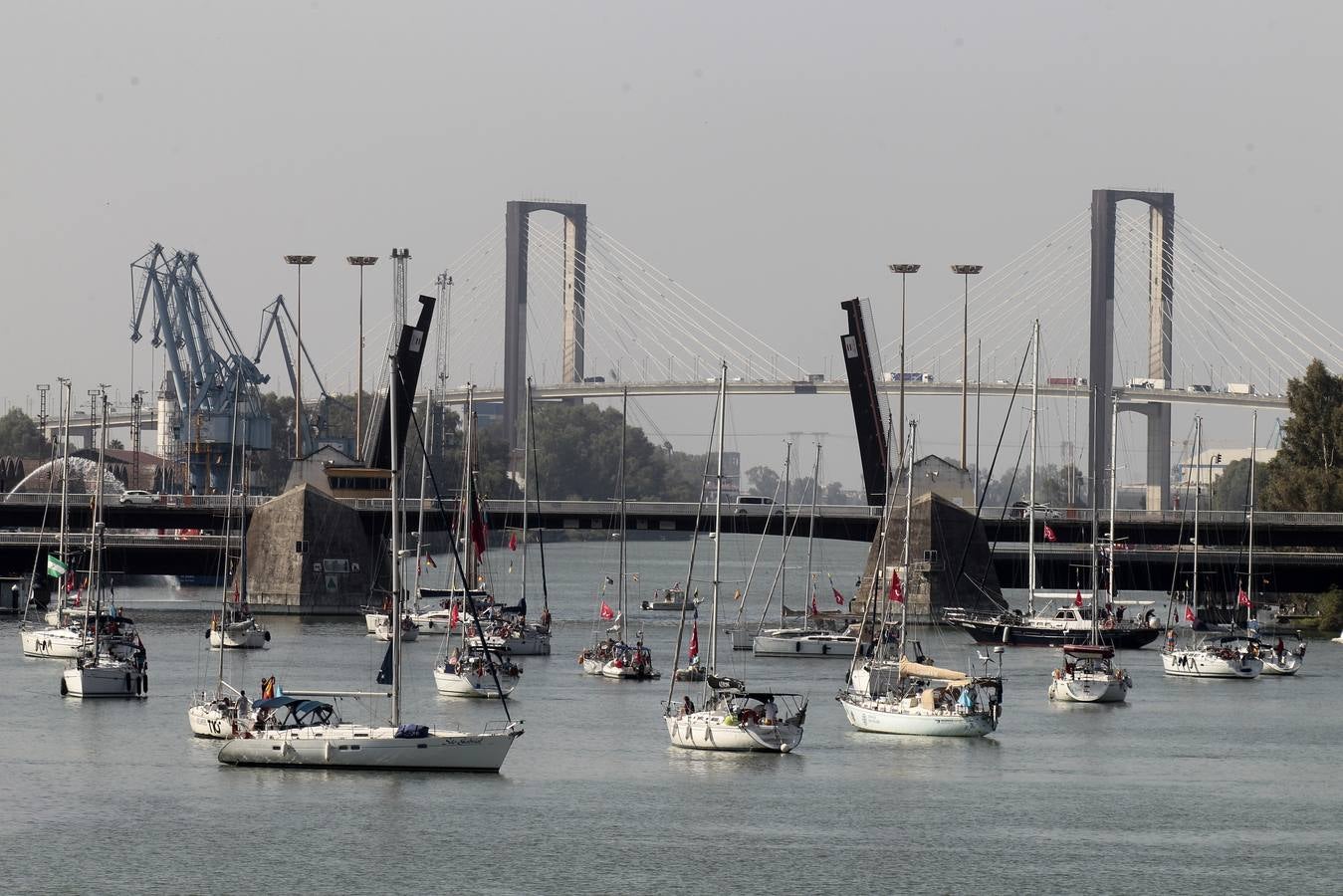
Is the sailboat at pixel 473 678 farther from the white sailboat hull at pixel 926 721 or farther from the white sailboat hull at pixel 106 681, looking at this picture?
the white sailboat hull at pixel 926 721

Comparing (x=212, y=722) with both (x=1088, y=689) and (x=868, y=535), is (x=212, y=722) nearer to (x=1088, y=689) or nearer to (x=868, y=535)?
(x=1088, y=689)

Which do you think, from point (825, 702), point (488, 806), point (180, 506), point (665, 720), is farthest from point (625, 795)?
point (180, 506)

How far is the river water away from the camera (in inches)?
1763

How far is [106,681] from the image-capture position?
69688mm

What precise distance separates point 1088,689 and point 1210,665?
480 inches

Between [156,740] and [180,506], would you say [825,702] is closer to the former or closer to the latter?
[156,740]

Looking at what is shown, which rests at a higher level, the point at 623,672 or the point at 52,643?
the point at 52,643

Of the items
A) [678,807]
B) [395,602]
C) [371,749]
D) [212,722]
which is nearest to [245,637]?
[212,722]

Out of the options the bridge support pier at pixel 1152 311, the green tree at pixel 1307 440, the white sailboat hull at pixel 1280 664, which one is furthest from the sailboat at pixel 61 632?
the bridge support pier at pixel 1152 311

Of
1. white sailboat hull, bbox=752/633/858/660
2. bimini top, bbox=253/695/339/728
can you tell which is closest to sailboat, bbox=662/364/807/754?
bimini top, bbox=253/695/339/728

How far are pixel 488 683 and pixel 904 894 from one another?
97.0 feet

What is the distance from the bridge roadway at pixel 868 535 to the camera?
368 feet

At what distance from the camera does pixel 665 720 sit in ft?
205

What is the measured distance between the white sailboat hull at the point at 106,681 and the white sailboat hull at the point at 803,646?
27428 millimetres
